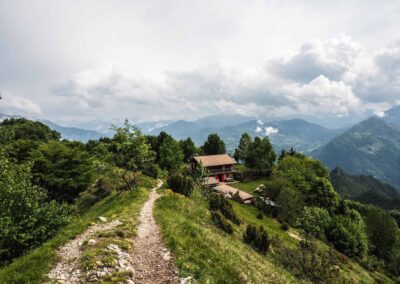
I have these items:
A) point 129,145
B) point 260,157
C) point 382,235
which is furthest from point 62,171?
point 382,235

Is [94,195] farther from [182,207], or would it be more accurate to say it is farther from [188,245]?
[188,245]

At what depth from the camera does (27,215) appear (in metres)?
21.8

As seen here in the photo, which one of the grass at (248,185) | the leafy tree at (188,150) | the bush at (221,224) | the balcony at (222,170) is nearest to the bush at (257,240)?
the bush at (221,224)

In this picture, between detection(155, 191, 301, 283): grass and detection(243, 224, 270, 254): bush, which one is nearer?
detection(155, 191, 301, 283): grass

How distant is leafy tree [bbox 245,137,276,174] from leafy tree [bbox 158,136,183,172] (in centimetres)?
3613

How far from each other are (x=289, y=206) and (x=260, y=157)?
47707 millimetres

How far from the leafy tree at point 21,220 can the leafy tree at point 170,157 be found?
64.3 metres

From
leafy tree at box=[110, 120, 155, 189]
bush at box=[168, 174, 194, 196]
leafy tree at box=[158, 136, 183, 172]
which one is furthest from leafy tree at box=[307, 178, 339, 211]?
leafy tree at box=[110, 120, 155, 189]

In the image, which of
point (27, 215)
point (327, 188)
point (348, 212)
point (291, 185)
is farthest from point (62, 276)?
point (348, 212)

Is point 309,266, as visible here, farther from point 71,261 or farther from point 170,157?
point 170,157

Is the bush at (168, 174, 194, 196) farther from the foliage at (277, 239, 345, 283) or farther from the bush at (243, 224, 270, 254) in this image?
the foliage at (277, 239, 345, 283)

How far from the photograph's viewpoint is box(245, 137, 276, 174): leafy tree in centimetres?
11412

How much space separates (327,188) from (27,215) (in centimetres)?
7751

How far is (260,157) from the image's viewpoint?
11531 centimetres
